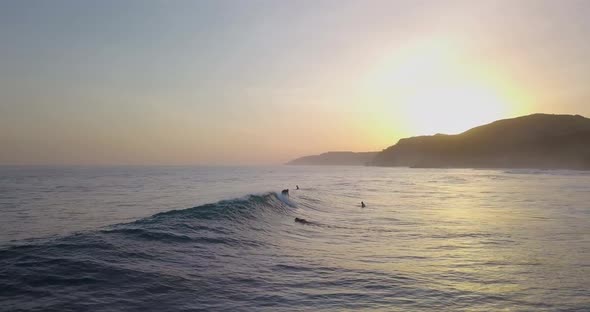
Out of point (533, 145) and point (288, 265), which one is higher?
point (533, 145)

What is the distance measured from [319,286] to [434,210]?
2322 centimetres

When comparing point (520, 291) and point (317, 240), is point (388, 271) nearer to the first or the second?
point (520, 291)

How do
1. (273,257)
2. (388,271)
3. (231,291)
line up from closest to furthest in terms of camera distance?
1. (231,291)
2. (388,271)
3. (273,257)

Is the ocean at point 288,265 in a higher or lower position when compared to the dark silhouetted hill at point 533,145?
lower

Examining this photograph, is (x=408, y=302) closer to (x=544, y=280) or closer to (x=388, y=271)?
(x=388, y=271)

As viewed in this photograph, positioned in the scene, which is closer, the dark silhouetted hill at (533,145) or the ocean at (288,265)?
the ocean at (288,265)

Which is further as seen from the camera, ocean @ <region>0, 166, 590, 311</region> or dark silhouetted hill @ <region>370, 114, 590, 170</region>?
dark silhouetted hill @ <region>370, 114, 590, 170</region>

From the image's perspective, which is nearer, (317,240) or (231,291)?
(231,291)

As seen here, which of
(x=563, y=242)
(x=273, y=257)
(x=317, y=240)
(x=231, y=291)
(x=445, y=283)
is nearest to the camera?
(x=231, y=291)

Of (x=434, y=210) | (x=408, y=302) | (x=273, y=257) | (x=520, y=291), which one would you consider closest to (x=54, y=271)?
(x=273, y=257)

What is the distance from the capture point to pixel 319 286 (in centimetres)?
1054

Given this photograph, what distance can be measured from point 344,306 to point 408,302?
1.58 metres

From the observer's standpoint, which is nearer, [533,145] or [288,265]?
[288,265]

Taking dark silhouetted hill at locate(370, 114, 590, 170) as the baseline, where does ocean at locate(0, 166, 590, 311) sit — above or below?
below
